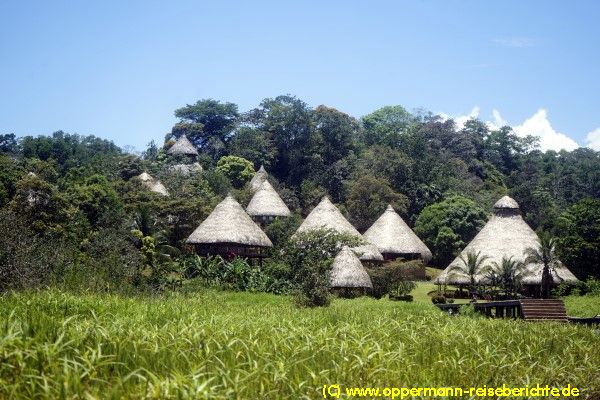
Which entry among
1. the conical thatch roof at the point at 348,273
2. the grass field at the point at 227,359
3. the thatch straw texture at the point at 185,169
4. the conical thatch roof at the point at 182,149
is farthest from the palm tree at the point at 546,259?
the conical thatch roof at the point at 182,149

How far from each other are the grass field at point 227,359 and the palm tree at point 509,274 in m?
17.4

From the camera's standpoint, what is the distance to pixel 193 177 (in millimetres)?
38688

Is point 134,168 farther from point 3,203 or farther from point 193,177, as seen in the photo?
point 3,203

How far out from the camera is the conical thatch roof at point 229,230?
26766 mm

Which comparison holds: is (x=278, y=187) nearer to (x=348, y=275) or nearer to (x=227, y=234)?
(x=227, y=234)

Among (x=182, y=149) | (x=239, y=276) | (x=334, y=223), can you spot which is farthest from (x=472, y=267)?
(x=182, y=149)

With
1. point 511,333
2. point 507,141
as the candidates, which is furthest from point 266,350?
point 507,141

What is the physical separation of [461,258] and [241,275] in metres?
10.3

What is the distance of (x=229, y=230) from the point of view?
1061 inches

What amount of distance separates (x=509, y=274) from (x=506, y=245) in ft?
10.0

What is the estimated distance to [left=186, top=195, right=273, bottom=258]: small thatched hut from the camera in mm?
26797

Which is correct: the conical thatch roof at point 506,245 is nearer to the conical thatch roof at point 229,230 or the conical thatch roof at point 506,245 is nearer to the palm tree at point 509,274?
the palm tree at point 509,274

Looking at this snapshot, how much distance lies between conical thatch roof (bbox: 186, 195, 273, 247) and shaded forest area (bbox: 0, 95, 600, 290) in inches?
53.8

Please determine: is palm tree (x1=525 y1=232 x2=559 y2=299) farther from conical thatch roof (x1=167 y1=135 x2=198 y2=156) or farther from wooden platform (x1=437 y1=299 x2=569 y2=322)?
conical thatch roof (x1=167 y1=135 x2=198 y2=156)
